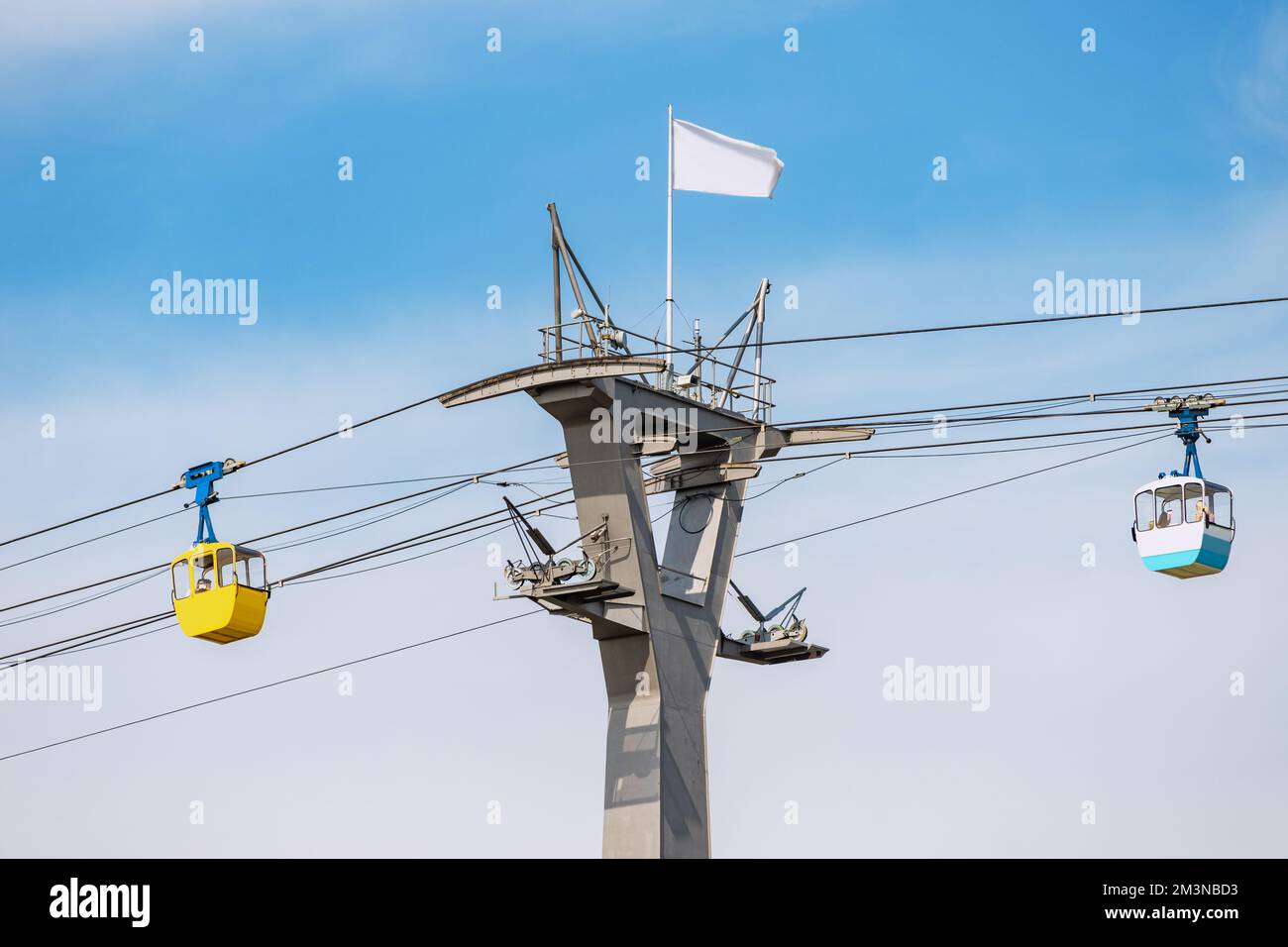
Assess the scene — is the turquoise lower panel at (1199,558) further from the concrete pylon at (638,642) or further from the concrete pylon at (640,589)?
the concrete pylon at (638,642)

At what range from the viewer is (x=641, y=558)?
50781mm

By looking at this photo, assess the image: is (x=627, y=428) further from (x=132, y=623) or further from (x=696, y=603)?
(x=132, y=623)

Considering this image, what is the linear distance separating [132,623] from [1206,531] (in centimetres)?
2281

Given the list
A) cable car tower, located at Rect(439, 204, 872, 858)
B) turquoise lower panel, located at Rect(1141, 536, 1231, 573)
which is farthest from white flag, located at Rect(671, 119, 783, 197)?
turquoise lower panel, located at Rect(1141, 536, 1231, 573)

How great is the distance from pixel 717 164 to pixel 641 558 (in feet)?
30.6

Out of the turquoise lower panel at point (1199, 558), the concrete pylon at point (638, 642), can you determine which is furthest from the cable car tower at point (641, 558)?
the turquoise lower panel at point (1199, 558)

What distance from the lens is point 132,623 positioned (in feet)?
166

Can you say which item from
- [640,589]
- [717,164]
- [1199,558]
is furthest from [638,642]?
[1199,558]

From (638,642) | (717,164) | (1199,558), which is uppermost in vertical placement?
(717,164)

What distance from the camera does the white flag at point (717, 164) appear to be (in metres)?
52.8

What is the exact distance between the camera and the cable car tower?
49.6 metres

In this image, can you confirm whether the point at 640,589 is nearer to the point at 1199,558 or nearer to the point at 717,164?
the point at 717,164

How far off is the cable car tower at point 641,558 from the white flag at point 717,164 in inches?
142
